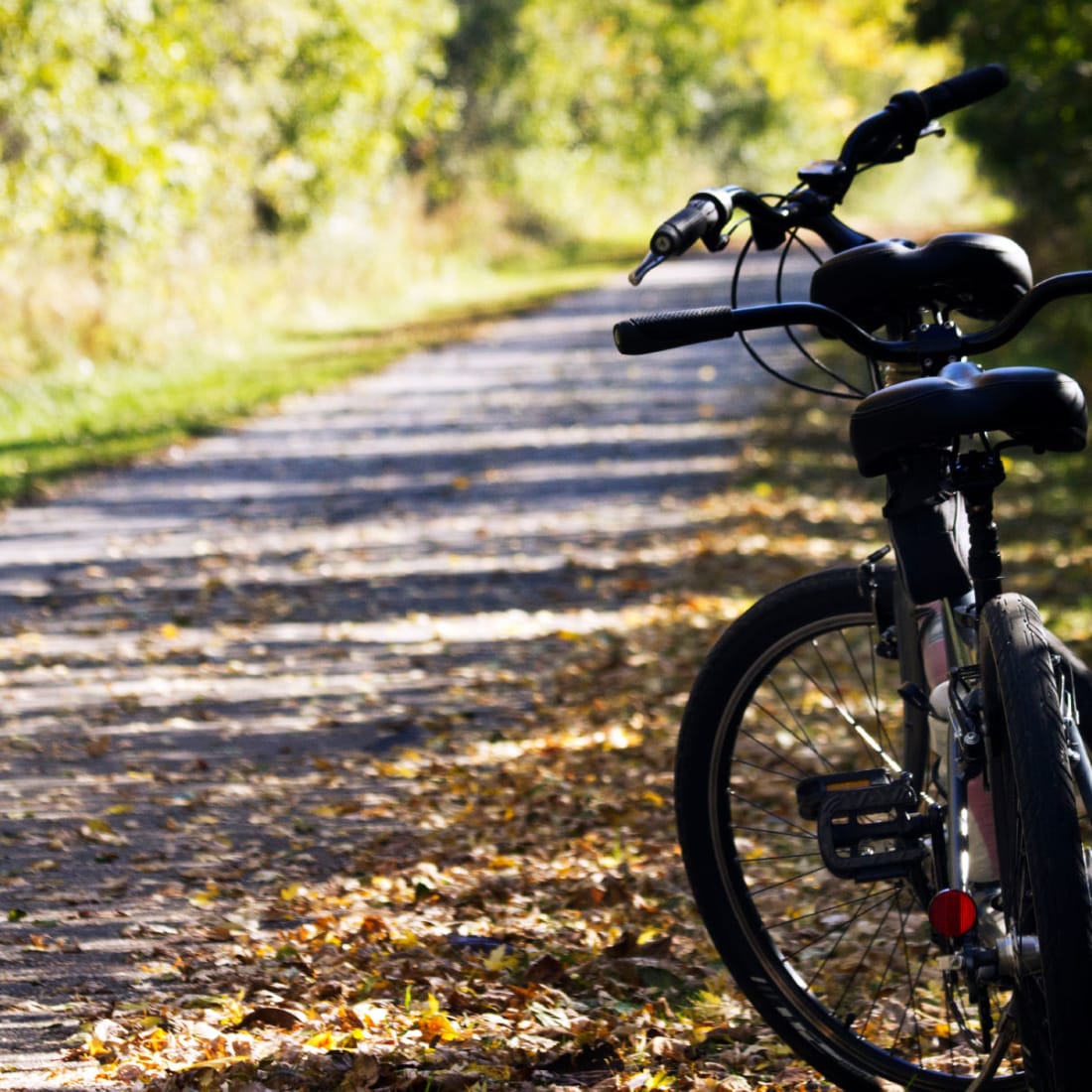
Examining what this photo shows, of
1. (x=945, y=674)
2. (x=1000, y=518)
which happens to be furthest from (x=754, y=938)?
(x=1000, y=518)

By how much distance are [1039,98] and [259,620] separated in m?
8.52

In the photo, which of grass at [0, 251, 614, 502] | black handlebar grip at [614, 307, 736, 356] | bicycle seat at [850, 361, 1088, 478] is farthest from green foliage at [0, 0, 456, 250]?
bicycle seat at [850, 361, 1088, 478]

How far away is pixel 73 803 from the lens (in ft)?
17.4

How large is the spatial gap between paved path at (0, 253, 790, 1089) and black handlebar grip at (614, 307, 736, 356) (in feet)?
6.04

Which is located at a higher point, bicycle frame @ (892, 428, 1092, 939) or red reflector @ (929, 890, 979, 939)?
bicycle frame @ (892, 428, 1092, 939)

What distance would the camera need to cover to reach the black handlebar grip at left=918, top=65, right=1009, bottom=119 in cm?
365

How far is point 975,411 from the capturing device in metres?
2.60

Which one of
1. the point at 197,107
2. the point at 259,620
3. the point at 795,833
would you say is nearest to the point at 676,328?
the point at 795,833

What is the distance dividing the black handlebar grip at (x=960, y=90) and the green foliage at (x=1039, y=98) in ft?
21.8

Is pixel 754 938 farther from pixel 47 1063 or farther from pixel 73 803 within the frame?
pixel 73 803

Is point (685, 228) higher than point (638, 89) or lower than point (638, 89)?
lower

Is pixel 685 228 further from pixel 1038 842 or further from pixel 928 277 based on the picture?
pixel 1038 842

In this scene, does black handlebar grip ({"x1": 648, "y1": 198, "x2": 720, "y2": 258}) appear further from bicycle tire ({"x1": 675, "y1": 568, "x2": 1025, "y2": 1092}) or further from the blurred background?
the blurred background

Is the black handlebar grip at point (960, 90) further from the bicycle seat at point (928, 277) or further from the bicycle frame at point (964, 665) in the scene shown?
the bicycle frame at point (964, 665)
